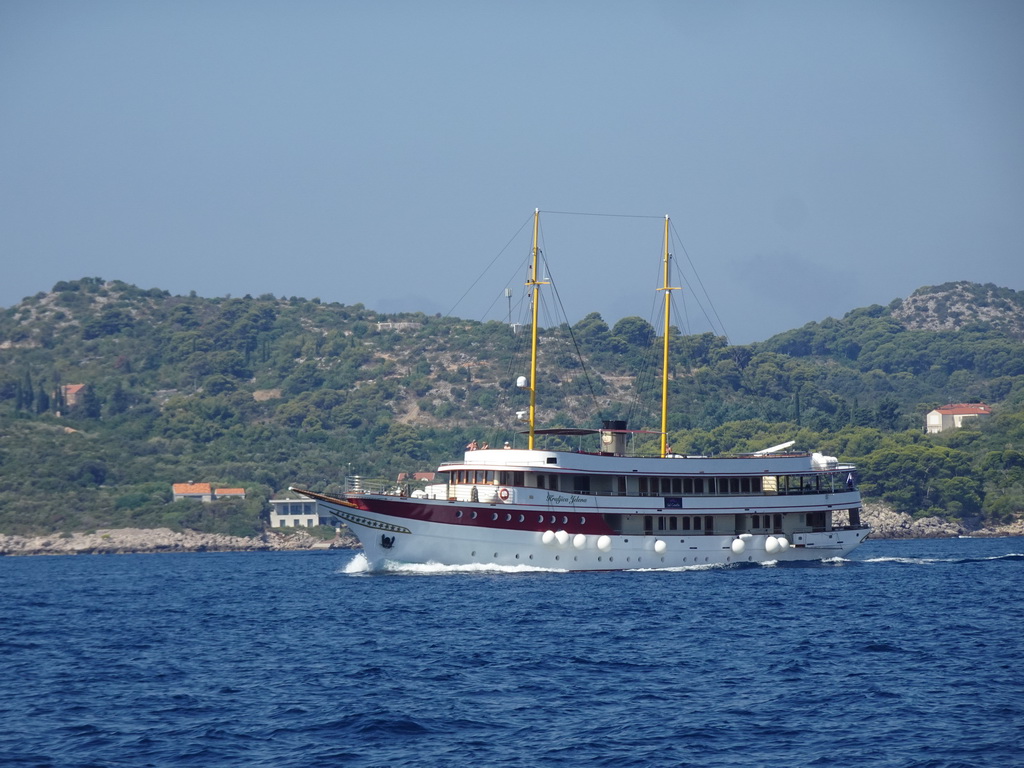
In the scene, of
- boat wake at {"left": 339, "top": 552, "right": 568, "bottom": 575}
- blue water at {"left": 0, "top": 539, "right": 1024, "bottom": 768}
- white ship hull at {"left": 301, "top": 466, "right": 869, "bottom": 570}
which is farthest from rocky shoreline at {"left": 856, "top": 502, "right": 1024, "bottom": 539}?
boat wake at {"left": 339, "top": 552, "right": 568, "bottom": 575}

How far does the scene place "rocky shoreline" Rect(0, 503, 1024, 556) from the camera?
118 metres

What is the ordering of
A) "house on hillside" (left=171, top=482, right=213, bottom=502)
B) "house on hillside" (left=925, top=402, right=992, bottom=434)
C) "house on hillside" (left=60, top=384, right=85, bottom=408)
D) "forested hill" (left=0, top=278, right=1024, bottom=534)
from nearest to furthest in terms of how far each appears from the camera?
"forested hill" (left=0, top=278, right=1024, bottom=534) → "house on hillside" (left=171, top=482, right=213, bottom=502) → "house on hillside" (left=925, top=402, right=992, bottom=434) → "house on hillside" (left=60, top=384, right=85, bottom=408)

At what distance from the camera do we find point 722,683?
2848 cm

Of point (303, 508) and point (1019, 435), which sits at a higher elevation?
point (1019, 435)

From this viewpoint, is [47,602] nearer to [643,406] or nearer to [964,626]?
[964,626]

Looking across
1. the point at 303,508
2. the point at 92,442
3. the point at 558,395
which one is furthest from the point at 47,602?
the point at 558,395

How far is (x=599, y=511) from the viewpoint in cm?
5628

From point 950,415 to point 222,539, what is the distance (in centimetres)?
9854

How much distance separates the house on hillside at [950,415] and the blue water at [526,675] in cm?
11952

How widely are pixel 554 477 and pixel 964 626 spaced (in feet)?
71.4

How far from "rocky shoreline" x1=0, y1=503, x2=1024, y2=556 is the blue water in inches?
2719

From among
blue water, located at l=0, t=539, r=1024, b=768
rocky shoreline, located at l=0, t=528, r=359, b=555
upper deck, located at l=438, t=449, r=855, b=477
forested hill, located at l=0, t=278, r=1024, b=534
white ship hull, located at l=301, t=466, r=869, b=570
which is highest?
forested hill, located at l=0, t=278, r=1024, b=534

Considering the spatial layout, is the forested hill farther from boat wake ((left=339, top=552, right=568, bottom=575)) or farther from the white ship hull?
the white ship hull

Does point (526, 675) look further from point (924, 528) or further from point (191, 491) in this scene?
point (191, 491)
